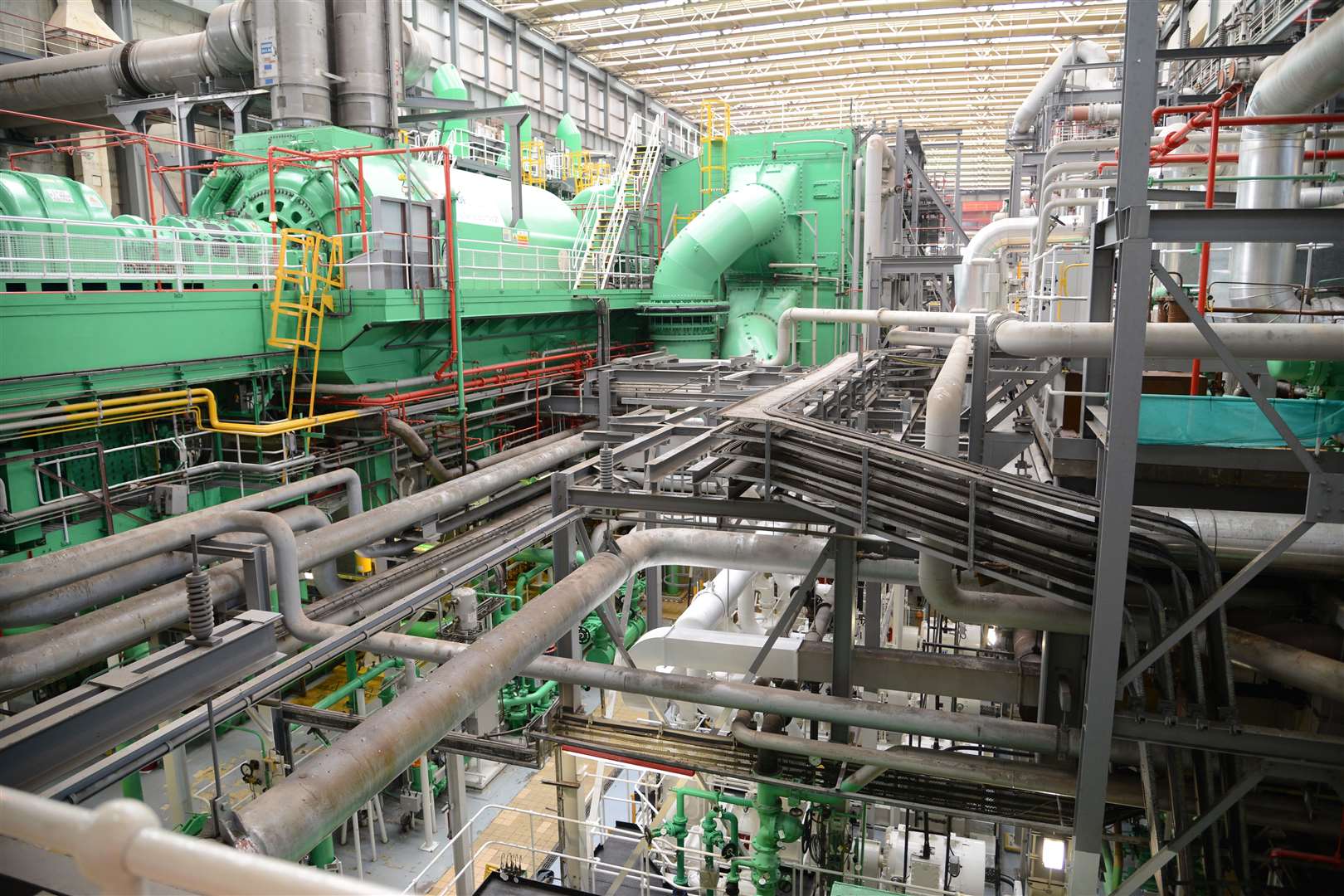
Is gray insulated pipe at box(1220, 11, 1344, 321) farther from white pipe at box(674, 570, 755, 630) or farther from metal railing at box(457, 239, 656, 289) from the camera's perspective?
metal railing at box(457, 239, 656, 289)

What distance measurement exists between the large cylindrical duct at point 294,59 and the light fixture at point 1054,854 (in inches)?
495

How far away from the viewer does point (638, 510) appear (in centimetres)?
555

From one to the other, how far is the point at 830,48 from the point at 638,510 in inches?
1046

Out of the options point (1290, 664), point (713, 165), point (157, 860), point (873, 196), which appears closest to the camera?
point (157, 860)

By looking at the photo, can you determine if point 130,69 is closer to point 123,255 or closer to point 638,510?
point 123,255

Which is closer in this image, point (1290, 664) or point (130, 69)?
point (1290, 664)

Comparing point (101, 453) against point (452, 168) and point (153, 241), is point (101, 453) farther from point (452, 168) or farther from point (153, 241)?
point (452, 168)

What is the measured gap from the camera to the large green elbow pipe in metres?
15.3

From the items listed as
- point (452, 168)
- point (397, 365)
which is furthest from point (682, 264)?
point (397, 365)

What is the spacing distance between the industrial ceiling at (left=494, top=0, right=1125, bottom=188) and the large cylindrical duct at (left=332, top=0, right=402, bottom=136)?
38.1 feet

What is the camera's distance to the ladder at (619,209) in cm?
1566

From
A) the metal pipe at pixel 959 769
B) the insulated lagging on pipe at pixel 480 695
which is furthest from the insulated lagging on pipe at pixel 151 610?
the metal pipe at pixel 959 769

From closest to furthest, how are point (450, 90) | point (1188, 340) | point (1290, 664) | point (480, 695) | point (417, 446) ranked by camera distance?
point (480, 695), point (1188, 340), point (1290, 664), point (417, 446), point (450, 90)

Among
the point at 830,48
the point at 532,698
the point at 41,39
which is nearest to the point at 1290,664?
the point at 532,698
